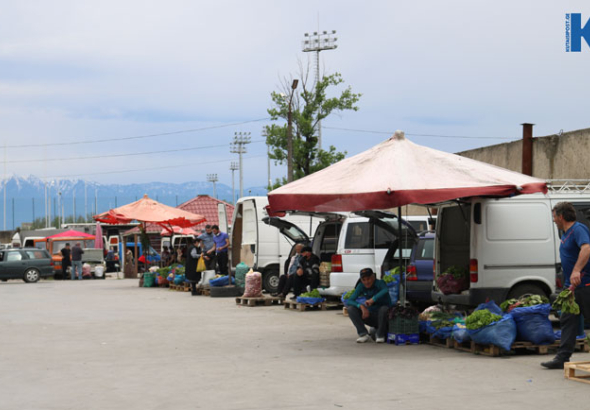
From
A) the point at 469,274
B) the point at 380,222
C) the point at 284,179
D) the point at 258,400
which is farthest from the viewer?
the point at 284,179

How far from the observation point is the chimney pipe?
73.4 ft

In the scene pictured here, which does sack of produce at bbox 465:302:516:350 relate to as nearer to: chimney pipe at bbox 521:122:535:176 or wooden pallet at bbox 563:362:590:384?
wooden pallet at bbox 563:362:590:384

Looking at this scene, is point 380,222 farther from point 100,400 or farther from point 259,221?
point 259,221

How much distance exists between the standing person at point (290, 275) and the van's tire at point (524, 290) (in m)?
7.30

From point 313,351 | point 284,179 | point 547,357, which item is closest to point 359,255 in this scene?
point 313,351

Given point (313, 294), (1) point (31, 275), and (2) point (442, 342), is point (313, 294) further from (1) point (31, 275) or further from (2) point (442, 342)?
(1) point (31, 275)

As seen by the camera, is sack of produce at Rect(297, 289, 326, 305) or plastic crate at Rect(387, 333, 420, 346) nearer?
plastic crate at Rect(387, 333, 420, 346)

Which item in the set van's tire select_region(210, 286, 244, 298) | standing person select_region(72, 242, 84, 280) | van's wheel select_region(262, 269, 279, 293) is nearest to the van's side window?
van's wheel select_region(262, 269, 279, 293)

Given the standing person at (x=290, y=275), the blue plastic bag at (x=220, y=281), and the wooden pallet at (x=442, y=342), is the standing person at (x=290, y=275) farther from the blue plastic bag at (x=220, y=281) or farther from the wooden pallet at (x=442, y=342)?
the wooden pallet at (x=442, y=342)

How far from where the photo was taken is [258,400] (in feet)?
26.5

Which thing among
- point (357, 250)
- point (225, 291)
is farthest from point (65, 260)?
point (357, 250)

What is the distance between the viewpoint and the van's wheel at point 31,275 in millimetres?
37281

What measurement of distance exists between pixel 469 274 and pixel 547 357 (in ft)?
9.63

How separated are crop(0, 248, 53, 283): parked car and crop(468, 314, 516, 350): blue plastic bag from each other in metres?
29.8
